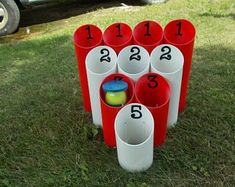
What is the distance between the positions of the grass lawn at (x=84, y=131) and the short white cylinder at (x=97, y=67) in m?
0.23

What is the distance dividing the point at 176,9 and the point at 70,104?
8.73 ft

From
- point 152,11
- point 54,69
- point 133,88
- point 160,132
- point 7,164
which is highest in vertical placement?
point 133,88

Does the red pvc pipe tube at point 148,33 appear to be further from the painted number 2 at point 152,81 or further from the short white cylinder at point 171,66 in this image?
the painted number 2 at point 152,81

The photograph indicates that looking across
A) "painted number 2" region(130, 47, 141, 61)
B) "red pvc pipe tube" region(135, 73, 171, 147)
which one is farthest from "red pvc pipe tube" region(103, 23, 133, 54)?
"red pvc pipe tube" region(135, 73, 171, 147)

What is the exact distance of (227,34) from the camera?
3.98 m

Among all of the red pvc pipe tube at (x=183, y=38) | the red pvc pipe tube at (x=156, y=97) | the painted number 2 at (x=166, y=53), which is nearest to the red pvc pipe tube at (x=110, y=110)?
the red pvc pipe tube at (x=156, y=97)

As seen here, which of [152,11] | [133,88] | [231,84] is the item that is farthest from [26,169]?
[152,11]

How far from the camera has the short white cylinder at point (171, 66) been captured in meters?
2.29

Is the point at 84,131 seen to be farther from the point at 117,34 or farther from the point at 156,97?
the point at 117,34

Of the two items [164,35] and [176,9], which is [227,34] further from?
[164,35]

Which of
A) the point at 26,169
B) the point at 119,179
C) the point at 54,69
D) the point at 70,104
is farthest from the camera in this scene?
the point at 54,69

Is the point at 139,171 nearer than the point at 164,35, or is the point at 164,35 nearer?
the point at 139,171

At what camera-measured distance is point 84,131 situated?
256cm

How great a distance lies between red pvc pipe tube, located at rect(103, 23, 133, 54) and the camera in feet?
8.47
